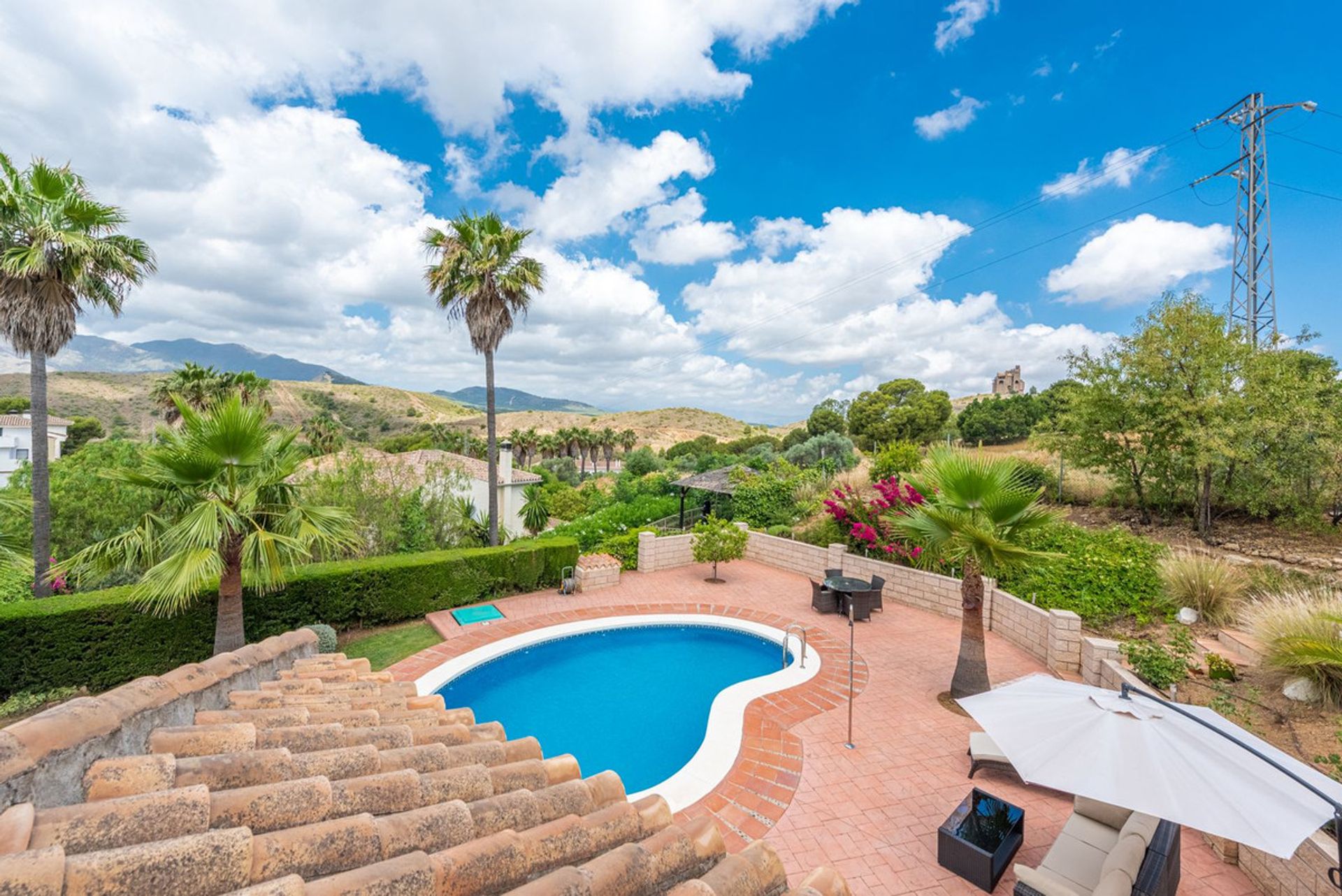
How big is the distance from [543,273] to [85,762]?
14.1m

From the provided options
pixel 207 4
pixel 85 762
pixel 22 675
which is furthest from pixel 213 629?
pixel 207 4

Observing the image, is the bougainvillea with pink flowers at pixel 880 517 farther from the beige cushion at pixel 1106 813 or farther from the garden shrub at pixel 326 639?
the garden shrub at pixel 326 639

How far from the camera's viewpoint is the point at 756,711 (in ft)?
25.5

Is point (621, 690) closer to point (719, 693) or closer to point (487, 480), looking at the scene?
point (719, 693)

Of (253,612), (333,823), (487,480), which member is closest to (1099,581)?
(333,823)

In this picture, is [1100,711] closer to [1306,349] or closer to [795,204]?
[1306,349]

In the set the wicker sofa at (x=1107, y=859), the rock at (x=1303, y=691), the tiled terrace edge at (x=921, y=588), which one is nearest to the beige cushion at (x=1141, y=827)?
the wicker sofa at (x=1107, y=859)

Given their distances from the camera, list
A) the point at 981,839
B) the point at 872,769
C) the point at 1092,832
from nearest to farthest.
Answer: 1. the point at 1092,832
2. the point at 981,839
3. the point at 872,769

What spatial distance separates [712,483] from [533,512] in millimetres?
10054

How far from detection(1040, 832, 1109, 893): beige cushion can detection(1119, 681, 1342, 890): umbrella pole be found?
1.33 metres

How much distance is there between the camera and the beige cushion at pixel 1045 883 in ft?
13.1

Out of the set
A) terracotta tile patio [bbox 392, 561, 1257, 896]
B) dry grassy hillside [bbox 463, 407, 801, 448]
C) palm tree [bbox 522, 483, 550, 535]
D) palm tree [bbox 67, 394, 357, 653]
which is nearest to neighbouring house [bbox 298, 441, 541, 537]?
palm tree [bbox 522, 483, 550, 535]

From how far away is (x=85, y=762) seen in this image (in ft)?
7.73

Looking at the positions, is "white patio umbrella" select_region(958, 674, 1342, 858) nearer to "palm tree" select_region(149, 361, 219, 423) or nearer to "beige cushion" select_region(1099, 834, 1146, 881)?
"beige cushion" select_region(1099, 834, 1146, 881)
